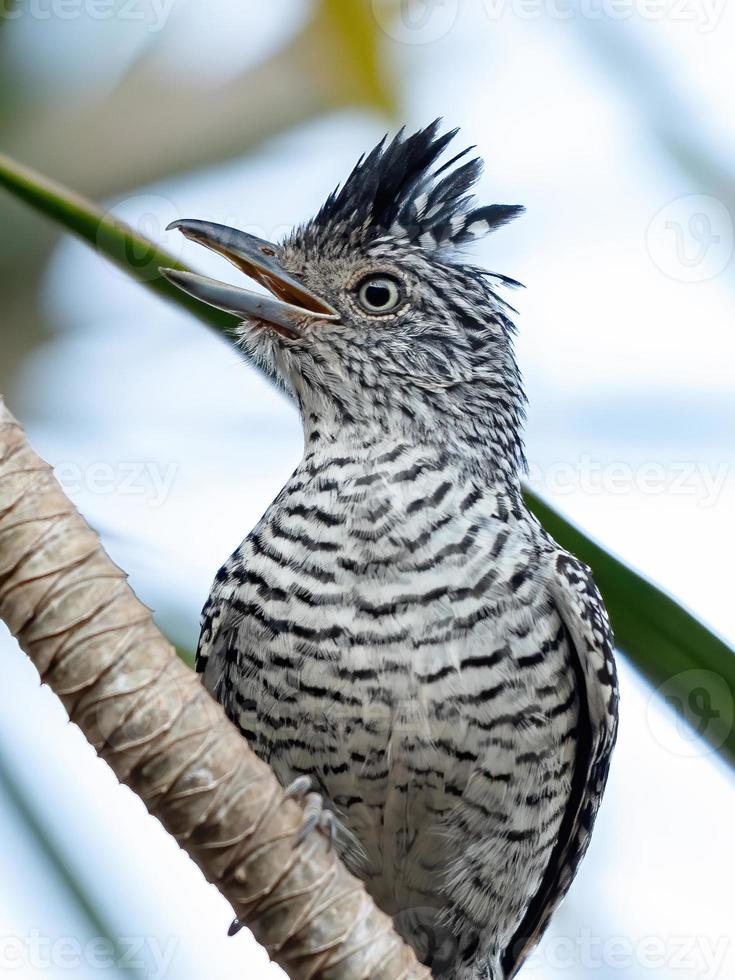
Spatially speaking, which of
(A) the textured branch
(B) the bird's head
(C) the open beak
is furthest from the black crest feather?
(A) the textured branch

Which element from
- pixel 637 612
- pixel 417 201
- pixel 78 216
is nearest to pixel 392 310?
pixel 417 201

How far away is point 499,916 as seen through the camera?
3.77m

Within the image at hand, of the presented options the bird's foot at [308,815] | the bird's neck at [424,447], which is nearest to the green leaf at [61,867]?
the bird's foot at [308,815]

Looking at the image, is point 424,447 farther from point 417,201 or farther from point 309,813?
point 309,813

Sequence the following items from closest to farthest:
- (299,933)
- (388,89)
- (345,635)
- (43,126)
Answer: (299,933)
(345,635)
(43,126)
(388,89)

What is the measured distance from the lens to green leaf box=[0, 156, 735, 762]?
8.77 ft

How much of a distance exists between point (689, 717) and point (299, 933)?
110 centimetres

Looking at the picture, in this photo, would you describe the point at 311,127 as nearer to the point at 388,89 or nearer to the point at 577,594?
the point at 388,89

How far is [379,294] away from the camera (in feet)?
13.0

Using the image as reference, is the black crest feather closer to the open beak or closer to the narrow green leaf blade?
the open beak

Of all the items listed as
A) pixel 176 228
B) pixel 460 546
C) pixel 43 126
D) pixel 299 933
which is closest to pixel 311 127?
pixel 43 126

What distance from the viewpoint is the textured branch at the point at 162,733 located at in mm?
2039

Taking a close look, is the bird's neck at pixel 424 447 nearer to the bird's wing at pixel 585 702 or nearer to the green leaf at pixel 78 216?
the bird's wing at pixel 585 702

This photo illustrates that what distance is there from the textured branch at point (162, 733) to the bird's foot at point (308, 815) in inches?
0.9
